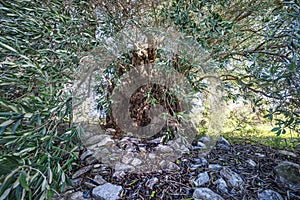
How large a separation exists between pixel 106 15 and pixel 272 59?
164 cm

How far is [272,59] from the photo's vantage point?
4.50ft

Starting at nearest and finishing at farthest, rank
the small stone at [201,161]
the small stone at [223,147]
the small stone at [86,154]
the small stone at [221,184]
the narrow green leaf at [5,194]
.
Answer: the narrow green leaf at [5,194], the small stone at [221,184], the small stone at [201,161], the small stone at [86,154], the small stone at [223,147]

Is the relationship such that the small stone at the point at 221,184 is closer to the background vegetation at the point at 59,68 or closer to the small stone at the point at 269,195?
the small stone at the point at 269,195

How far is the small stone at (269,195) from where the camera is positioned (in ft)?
3.79

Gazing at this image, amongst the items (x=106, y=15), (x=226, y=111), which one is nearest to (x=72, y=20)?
(x=106, y=15)

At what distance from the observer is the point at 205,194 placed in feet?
3.81

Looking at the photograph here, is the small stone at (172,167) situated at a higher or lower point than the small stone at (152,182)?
higher

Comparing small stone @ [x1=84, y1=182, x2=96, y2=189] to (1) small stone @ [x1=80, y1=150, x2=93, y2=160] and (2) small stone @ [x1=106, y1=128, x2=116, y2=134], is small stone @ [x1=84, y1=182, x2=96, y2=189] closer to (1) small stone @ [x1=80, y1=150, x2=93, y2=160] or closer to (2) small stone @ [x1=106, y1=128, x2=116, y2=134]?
(1) small stone @ [x1=80, y1=150, x2=93, y2=160]

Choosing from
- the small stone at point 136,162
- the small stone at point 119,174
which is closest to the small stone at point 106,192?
the small stone at point 119,174

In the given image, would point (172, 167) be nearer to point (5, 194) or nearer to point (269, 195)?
point (269, 195)

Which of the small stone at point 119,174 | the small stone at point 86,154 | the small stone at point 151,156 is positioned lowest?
the small stone at point 119,174

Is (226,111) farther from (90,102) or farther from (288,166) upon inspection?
(90,102)

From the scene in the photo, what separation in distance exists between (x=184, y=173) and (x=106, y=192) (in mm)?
697

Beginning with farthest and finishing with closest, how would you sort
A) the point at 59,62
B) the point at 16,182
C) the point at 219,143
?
the point at 219,143, the point at 59,62, the point at 16,182
